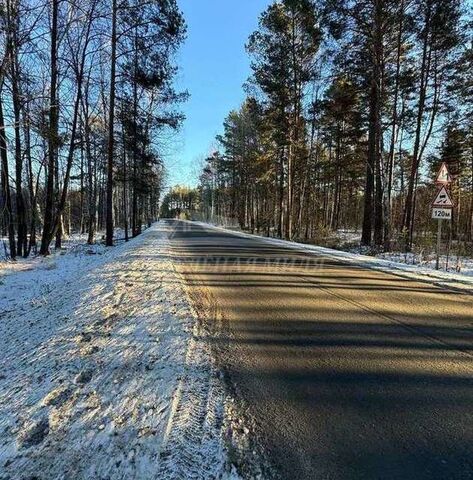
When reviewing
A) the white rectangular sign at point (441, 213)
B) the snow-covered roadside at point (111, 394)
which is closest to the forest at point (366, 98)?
the white rectangular sign at point (441, 213)

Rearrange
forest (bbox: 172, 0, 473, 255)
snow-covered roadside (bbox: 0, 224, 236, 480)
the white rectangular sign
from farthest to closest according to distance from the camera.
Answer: forest (bbox: 172, 0, 473, 255)
the white rectangular sign
snow-covered roadside (bbox: 0, 224, 236, 480)

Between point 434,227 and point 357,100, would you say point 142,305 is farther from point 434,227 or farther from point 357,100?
point 434,227

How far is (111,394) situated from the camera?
333 centimetres

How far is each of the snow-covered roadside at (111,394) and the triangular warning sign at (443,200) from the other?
7.67m

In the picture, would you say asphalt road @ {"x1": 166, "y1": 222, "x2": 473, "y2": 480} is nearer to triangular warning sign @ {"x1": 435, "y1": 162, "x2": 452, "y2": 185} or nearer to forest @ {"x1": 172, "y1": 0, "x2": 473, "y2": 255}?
triangular warning sign @ {"x1": 435, "y1": 162, "x2": 452, "y2": 185}

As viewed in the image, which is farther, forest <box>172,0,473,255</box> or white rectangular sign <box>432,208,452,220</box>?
forest <box>172,0,473,255</box>

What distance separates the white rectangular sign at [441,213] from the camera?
10.0 m

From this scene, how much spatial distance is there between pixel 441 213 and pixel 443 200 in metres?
0.35

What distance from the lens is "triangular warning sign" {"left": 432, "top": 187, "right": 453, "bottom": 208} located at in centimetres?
1008

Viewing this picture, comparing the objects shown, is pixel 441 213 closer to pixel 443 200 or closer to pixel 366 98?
pixel 443 200

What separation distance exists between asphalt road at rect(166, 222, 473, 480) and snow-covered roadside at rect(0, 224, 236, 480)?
1.41 feet

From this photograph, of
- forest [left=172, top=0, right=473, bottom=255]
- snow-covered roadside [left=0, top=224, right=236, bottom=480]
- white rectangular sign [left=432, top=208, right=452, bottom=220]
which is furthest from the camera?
forest [left=172, top=0, right=473, bottom=255]

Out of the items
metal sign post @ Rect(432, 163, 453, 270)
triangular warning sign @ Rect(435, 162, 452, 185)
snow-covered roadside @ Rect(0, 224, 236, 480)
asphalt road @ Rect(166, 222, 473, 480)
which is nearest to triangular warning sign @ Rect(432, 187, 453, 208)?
metal sign post @ Rect(432, 163, 453, 270)

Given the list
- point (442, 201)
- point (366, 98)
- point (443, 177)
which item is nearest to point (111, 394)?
point (442, 201)
